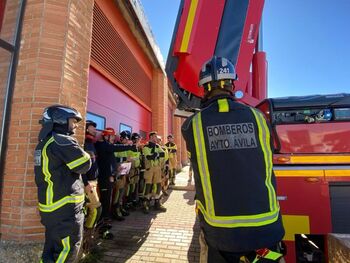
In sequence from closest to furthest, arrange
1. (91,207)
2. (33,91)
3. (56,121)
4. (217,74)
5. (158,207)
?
(217,74)
(56,121)
(33,91)
(91,207)
(158,207)

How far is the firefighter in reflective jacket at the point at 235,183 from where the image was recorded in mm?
1379

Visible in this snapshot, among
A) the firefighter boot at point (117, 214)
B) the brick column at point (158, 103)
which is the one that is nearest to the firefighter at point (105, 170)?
the firefighter boot at point (117, 214)

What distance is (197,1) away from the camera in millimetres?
2949

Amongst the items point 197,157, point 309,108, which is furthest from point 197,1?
point 197,157

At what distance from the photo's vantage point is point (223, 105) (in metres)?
1.53

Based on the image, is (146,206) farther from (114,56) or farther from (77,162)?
(114,56)

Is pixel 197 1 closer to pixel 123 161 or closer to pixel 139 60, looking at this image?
pixel 123 161

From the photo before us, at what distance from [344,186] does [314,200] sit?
33cm

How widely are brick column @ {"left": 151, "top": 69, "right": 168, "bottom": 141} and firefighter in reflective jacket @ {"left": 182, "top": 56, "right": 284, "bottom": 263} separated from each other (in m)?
9.14

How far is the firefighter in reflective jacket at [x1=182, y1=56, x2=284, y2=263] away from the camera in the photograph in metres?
1.38

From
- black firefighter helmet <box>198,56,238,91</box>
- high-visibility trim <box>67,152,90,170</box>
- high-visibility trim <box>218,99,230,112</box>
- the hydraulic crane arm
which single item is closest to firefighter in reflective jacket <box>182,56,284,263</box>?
high-visibility trim <box>218,99,230,112</box>

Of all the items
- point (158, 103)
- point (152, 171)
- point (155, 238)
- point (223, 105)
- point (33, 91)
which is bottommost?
point (155, 238)

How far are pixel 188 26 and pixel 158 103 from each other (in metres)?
7.89

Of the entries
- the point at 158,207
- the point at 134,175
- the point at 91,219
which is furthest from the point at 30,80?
the point at 158,207
